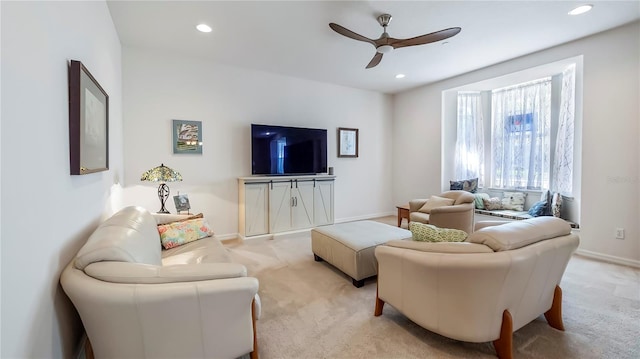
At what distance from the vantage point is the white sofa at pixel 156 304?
3.99 ft

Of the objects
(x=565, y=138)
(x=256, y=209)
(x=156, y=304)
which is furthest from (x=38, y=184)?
(x=565, y=138)

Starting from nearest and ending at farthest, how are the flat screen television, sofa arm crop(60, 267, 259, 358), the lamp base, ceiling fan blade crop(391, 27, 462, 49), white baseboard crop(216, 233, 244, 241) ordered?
sofa arm crop(60, 267, 259, 358)
ceiling fan blade crop(391, 27, 462, 49)
the lamp base
white baseboard crop(216, 233, 244, 241)
the flat screen television

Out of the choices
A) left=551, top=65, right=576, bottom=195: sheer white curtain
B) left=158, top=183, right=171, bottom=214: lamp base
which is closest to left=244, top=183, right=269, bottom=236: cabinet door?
left=158, top=183, right=171, bottom=214: lamp base

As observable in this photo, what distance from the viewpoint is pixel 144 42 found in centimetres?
352

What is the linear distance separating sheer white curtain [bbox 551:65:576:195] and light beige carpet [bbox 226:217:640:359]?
1.45 meters

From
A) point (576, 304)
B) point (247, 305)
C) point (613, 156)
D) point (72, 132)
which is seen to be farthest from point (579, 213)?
point (72, 132)

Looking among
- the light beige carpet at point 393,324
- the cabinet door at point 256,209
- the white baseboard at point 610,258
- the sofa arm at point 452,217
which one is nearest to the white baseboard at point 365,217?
the cabinet door at point 256,209

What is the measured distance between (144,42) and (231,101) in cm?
130

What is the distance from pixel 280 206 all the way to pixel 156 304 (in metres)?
3.23

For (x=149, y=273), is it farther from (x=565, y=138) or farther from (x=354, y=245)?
(x=565, y=138)

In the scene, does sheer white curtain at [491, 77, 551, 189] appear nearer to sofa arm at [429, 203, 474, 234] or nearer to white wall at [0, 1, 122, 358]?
sofa arm at [429, 203, 474, 234]

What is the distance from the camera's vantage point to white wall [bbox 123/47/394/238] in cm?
377

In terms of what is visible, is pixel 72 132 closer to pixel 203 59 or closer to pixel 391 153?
pixel 203 59

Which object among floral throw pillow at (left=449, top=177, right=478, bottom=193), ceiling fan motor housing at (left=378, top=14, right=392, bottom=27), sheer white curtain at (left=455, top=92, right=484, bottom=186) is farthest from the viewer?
sheer white curtain at (left=455, top=92, right=484, bottom=186)
